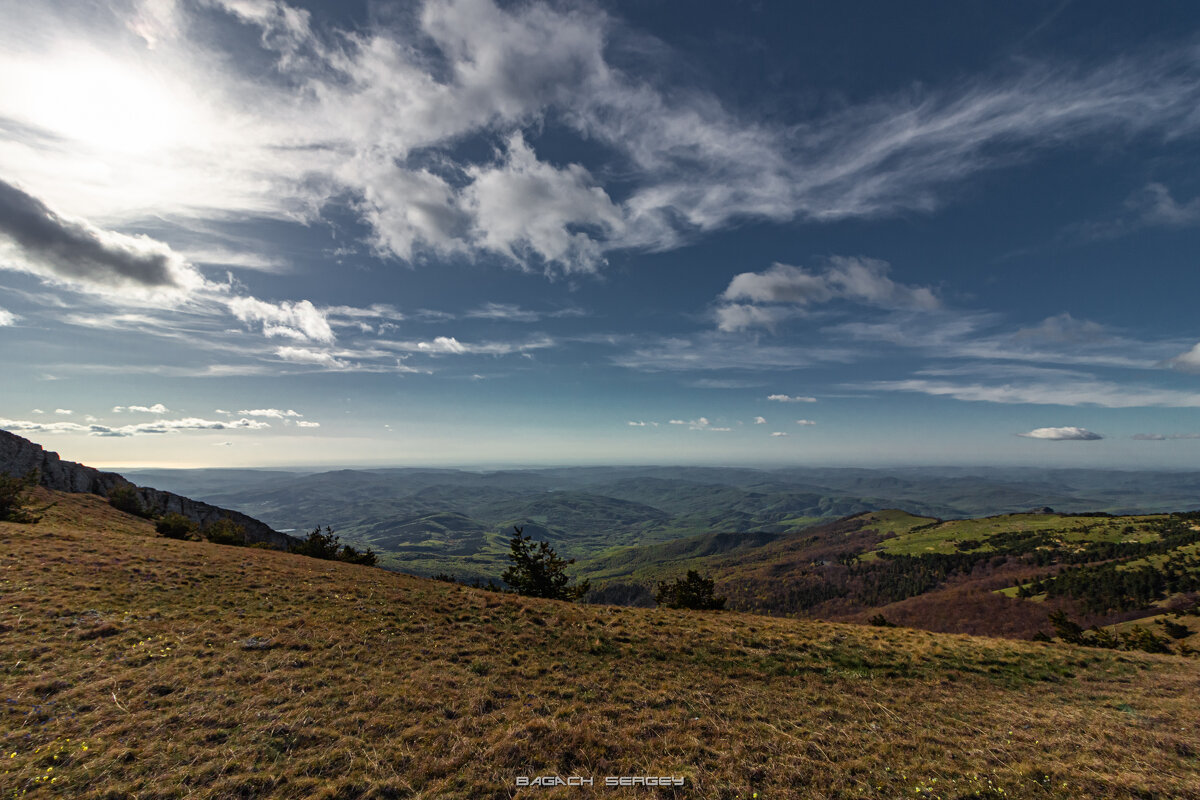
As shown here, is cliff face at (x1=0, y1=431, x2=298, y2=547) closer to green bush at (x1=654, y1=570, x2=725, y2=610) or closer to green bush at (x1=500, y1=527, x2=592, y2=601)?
green bush at (x1=500, y1=527, x2=592, y2=601)

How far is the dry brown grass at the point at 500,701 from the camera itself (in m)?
10.7

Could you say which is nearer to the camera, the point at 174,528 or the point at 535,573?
the point at 174,528

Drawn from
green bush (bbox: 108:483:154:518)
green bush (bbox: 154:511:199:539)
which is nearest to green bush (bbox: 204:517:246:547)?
green bush (bbox: 154:511:199:539)

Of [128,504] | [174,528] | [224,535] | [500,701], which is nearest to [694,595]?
[500,701]

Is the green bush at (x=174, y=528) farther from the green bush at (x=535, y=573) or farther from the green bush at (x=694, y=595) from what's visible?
the green bush at (x=694, y=595)

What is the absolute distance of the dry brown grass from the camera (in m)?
10.7

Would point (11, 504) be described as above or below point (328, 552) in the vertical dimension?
above

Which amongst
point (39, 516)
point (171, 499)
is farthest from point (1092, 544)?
point (171, 499)

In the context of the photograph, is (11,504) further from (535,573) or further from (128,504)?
(535,573)

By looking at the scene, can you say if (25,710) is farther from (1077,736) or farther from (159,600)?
(1077,736)

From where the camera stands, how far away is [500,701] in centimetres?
1501

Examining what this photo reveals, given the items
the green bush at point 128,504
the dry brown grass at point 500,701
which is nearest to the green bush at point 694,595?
the dry brown grass at point 500,701

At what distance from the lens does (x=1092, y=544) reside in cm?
19562

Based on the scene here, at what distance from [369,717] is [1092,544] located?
1040 ft
